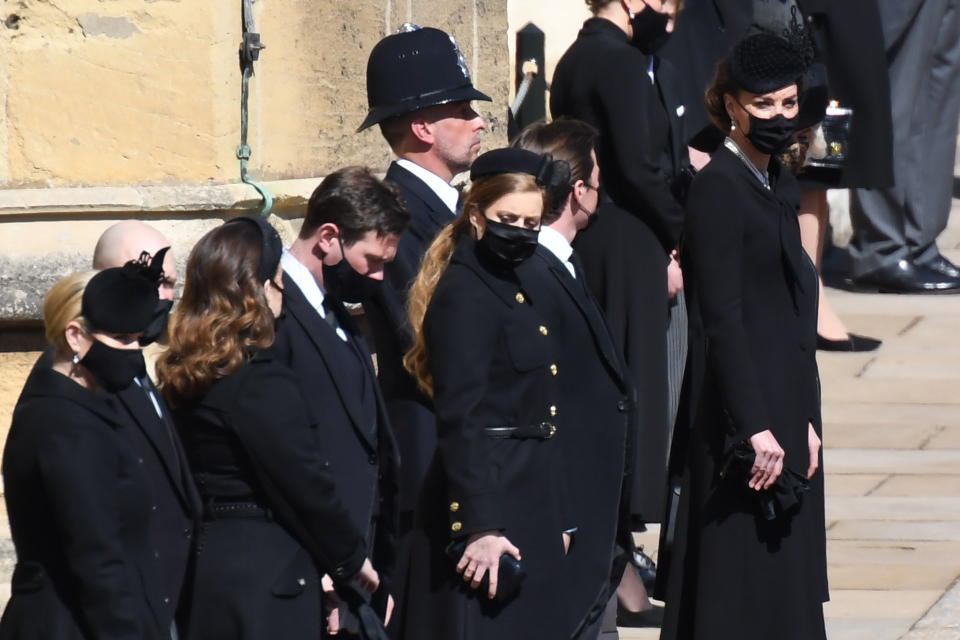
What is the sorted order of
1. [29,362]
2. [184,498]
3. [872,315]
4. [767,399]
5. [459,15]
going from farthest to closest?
[872,315], [459,15], [29,362], [767,399], [184,498]

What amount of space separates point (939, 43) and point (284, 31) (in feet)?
14.7

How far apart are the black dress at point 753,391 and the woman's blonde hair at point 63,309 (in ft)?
5.50

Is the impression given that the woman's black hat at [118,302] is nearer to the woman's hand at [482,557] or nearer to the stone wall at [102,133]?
the woman's hand at [482,557]

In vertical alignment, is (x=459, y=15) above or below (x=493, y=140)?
above

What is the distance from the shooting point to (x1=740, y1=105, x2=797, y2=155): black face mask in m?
5.25

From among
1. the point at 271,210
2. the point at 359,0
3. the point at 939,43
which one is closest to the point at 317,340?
the point at 271,210

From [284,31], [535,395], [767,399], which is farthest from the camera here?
[284,31]

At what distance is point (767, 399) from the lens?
5.21m

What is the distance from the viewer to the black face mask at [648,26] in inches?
273

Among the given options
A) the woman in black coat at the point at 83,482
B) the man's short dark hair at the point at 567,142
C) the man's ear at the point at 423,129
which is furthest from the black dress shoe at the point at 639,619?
the woman in black coat at the point at 83,482

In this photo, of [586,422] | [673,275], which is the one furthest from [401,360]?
[673,275]

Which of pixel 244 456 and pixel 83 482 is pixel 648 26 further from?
pixel 83 482

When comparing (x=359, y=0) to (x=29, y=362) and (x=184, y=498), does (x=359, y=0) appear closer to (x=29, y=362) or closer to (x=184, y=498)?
(x=29, y=362)

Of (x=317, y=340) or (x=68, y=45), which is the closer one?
(x=317, y=340)
